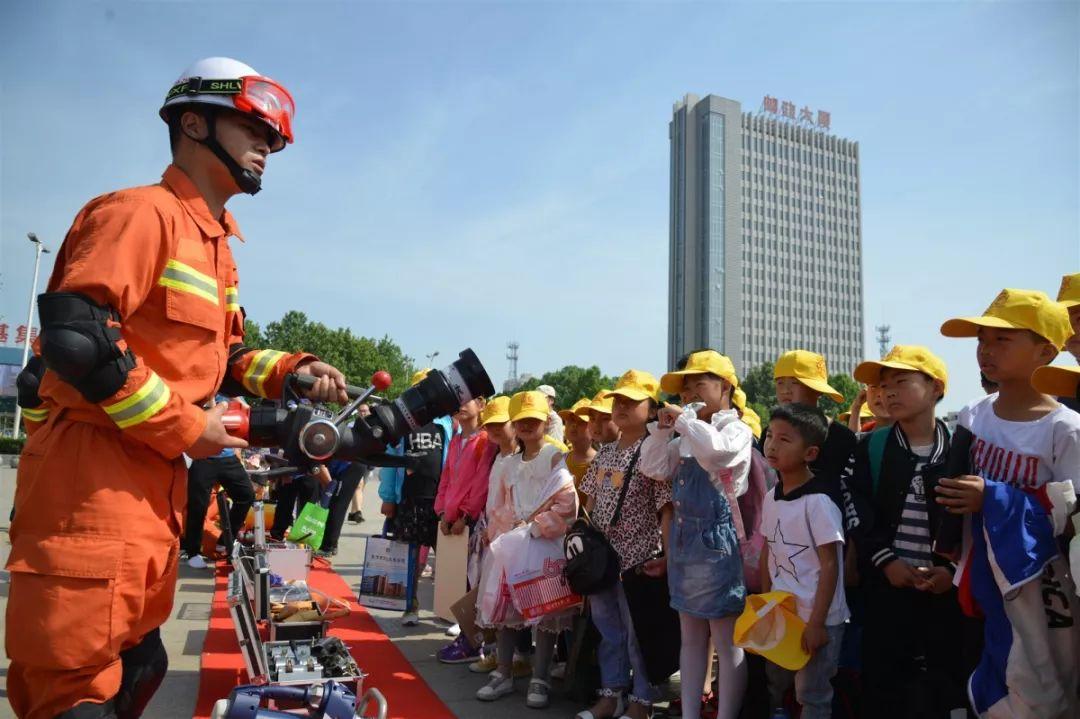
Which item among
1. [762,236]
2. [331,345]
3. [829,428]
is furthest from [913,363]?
[762,236]

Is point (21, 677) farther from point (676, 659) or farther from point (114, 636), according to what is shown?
point (676, 659)

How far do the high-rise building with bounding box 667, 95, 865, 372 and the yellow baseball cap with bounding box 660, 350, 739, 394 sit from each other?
95.4m

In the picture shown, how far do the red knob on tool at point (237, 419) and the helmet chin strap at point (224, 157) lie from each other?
76 cm

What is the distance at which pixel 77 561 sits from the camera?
2027 mm

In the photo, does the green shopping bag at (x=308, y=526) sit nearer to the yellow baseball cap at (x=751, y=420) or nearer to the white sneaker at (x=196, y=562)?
the white sneaker at (x=196, y=562)

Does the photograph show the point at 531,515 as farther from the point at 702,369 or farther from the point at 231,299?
the point at 231,299

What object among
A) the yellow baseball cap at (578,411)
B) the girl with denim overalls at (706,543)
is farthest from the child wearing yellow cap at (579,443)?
the girl with denim overalls at (706,543)

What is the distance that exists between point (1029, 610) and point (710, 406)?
7.16 feet

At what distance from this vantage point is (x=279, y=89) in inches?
103

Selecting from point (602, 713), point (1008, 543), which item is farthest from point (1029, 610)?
point (602, 713)

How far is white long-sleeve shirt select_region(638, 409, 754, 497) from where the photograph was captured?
4004 millimetres

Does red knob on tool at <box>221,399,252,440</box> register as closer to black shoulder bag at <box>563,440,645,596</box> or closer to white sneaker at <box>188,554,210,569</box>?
black shoulder bag at <box>563,440,645,596</box>

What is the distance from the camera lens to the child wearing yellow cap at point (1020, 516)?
2.69 m

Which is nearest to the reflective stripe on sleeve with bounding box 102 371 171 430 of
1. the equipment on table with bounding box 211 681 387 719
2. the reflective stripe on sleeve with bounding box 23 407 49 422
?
the equipment on table with bounding box 211 681 387 719
